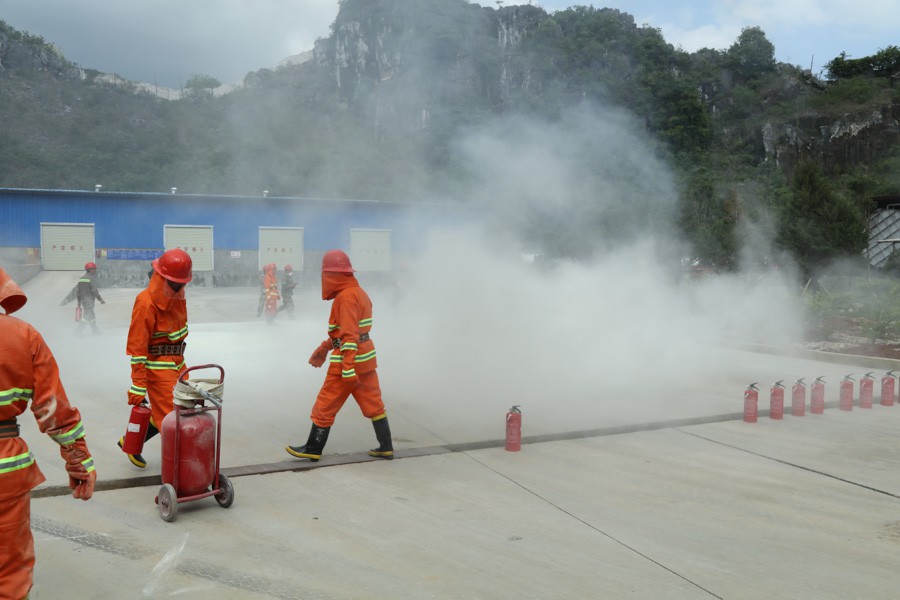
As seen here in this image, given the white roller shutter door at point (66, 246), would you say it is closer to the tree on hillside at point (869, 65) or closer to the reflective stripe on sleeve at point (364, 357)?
the reflective stripe on sleeve at point (364, 357)

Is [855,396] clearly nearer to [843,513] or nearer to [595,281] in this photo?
[595,281]

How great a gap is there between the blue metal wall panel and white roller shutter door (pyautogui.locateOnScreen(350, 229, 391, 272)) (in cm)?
39

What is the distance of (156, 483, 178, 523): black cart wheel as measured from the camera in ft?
12.4

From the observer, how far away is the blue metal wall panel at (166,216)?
24.6 m

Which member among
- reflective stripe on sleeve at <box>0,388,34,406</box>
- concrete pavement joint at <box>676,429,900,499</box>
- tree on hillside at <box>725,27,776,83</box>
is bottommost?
concrete pavement joint at <box>676,429,900,499</box>

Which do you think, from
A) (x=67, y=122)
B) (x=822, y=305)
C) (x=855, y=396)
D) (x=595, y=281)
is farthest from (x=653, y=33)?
(x=67, y=122)

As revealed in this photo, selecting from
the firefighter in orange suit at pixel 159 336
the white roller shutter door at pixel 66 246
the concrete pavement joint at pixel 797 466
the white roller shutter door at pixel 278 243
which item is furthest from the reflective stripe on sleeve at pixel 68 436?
the white roller shutter door at pixel 66 246

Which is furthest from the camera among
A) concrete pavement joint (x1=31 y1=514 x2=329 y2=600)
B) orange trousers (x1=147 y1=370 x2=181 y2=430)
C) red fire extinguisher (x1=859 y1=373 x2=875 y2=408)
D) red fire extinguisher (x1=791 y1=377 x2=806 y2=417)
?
red fire extinguisher (x1=859 y1=373 x2=875 y2=408)

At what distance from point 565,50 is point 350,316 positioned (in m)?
9.09

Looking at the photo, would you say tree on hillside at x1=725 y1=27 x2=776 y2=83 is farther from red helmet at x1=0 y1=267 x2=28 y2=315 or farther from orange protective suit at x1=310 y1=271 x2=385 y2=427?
red helmet at x1=0 y1=267 x2=28 y2=315

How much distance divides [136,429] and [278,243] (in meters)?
23.0

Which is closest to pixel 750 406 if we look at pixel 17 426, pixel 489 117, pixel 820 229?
pixel 17 426

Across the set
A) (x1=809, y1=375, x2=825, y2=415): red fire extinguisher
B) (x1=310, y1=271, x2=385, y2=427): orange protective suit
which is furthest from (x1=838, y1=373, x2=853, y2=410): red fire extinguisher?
(x1=310, y1=271, x2=385, y2=427): orange protective suit

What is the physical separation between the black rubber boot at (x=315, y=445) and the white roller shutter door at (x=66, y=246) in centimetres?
2363
